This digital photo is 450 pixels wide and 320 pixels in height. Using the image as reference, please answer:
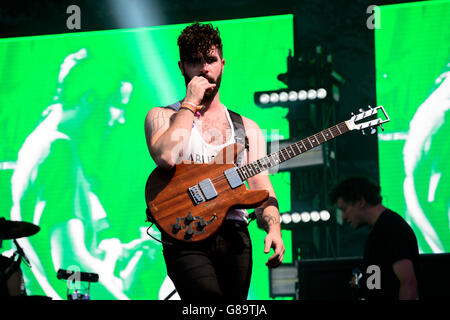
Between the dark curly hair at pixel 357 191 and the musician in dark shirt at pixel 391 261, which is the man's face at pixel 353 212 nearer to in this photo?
the dark curly hair at pixel 357 191

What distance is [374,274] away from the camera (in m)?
4.55

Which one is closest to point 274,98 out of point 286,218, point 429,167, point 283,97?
point 283,97

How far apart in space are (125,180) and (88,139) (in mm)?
669

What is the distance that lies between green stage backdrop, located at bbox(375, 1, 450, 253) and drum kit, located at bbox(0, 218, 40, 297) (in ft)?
12.1

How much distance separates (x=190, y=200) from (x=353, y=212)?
3012 mm

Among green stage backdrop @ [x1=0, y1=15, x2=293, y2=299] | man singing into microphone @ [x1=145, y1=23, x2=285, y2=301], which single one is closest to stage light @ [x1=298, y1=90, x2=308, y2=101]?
green stage backdrop @ [x1=0, y1=15, x2=293, y2=299]

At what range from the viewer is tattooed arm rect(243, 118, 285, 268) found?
2.56 metres

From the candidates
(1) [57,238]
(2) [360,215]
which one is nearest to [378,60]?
(2) [360,215]

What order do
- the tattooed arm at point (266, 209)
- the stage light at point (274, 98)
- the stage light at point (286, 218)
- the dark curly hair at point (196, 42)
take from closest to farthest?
the tattooed arm at point (266, 209) < the dark curly hair at point (196, 42) < the stage light at point (286, 218) < the stage light at point (274, 98)

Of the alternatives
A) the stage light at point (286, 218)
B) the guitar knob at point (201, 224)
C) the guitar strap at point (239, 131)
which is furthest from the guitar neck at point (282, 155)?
the stage light at point (286, 218)

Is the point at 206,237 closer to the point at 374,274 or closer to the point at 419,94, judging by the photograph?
the point at 374,274

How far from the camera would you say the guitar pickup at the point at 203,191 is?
257 cm

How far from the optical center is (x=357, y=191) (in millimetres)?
5199

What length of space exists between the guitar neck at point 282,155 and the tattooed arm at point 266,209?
5 centimetres
